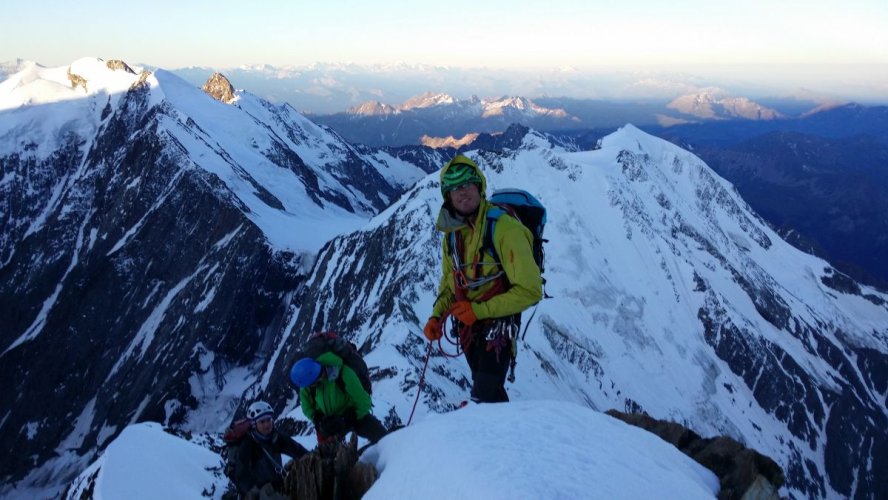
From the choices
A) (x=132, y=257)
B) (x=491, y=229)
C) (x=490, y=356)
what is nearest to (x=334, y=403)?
(x=490, y=356)

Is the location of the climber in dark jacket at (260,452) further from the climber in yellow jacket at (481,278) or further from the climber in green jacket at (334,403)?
the climber in yellow jacket at (481,278)

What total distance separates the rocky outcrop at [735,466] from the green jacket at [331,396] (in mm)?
5564

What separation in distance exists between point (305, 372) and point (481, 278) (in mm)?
3722

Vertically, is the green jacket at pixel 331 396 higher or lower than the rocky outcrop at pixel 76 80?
higher

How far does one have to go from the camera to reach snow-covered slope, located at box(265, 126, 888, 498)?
184 feet

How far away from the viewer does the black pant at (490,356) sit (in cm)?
929

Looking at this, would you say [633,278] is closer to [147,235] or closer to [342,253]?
[342,253]

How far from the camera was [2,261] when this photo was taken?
360 ft

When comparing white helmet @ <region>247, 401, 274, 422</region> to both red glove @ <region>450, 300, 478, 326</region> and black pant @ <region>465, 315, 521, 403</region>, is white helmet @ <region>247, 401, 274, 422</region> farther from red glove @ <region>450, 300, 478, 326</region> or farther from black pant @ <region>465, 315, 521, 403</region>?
red glove @ <region>450, 300, 478, 326</region>

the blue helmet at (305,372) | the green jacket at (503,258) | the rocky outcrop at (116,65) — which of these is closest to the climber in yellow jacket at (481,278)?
the green jacket at (503,258)

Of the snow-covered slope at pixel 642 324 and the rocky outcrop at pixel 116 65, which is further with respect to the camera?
the rocky outcrop at pixel 116 65

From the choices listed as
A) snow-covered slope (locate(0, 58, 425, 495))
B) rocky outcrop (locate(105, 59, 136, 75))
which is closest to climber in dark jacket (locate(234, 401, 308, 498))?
snow-covered slope (locate(0, 58, 425, 495))

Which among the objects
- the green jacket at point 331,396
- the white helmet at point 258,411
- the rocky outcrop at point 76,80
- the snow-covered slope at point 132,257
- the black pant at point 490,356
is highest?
the black pant at point 490,356

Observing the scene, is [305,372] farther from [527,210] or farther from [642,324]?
[642,324]
